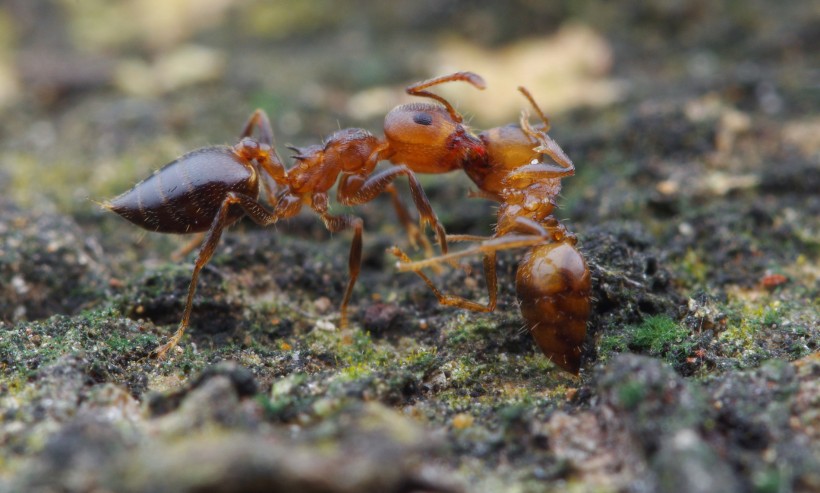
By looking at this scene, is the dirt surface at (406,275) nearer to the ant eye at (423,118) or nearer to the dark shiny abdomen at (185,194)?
the dark shiny abdomen at (185,194)

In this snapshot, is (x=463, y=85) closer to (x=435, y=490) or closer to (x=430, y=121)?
(x=430, y=121)

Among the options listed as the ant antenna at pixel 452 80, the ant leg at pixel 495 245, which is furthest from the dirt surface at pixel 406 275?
the ant antenna at pixel 452 80

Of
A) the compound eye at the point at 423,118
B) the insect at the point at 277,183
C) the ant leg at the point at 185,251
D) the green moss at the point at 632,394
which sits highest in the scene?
the compound eye at the point at 423,118

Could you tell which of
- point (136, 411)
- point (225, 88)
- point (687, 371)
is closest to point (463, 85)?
point (225, 88)

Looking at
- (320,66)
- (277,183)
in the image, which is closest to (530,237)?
(277,183)

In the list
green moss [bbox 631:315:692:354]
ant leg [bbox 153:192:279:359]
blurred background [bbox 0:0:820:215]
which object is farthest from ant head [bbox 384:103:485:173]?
blurred background [bbox 0:0:820:215]

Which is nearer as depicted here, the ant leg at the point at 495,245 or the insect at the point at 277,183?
the ant leg at the point at 495,245
